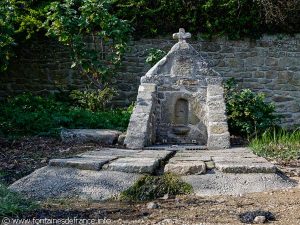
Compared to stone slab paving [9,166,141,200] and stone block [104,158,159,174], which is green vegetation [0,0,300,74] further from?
stone slab paving [9,166,141,200]

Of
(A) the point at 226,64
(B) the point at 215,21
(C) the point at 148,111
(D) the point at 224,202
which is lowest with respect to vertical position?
(D) the point at 224,202

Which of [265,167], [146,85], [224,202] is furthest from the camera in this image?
[146,85]

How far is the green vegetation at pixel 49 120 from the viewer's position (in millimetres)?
7676

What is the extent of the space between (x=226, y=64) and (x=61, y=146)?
5.09 metres

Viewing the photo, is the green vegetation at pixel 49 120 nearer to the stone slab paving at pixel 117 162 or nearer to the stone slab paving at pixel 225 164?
the stone slab paving at pixel 117 162

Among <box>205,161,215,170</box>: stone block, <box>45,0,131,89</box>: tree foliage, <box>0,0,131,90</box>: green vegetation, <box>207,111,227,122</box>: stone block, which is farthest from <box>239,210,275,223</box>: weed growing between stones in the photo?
<box>45,0,131,89</box>: tree foliage

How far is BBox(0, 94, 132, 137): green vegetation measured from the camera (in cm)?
768

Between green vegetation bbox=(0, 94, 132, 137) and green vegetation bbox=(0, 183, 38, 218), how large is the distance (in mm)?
3484

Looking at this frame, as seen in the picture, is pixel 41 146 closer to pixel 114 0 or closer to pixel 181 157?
pixel 181 157

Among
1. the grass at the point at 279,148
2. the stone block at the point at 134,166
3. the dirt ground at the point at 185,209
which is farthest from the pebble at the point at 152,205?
the grass at the point at 279,148

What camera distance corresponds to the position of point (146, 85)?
7.34 m

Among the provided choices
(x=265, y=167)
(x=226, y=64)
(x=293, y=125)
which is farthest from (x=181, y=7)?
(x=265, y=167)

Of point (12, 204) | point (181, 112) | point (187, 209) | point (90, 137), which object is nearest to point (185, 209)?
point (187, 209)

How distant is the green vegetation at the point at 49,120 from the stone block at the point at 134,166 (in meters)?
2.96
